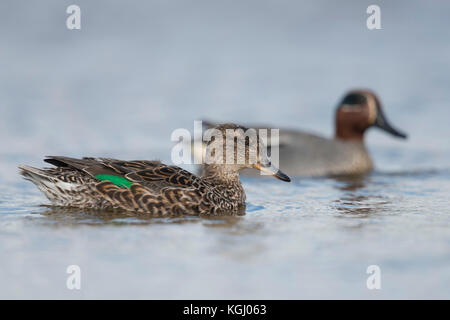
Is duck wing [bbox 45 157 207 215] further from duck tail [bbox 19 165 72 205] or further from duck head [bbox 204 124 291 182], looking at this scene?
duck head [bbox 204 124 291 182]

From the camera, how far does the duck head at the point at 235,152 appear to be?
760 cm

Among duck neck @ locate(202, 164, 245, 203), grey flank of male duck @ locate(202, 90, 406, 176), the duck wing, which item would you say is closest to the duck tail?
the duck wing

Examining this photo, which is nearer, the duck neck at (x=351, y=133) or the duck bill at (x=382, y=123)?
the duck bill at (x=382, y=123)

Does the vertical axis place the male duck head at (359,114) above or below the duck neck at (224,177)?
above

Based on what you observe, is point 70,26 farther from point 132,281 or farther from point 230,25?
point 132,281

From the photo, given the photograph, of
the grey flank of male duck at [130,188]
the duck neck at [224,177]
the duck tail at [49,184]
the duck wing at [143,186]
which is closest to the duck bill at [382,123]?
the duck neck at [224,177]

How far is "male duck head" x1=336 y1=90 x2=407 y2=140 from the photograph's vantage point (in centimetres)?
1152

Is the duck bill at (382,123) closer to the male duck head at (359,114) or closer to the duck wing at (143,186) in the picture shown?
the male duck head at (359,114)

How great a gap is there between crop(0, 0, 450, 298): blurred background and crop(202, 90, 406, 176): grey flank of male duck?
0.44 m

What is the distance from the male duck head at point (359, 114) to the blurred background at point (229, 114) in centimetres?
59

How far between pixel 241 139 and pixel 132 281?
2782 millimetres

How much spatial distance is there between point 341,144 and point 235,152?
392 cm

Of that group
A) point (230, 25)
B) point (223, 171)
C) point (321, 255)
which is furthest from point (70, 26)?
point (321, 255)

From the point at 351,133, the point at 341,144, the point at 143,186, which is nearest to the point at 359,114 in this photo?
the point at 351,133
